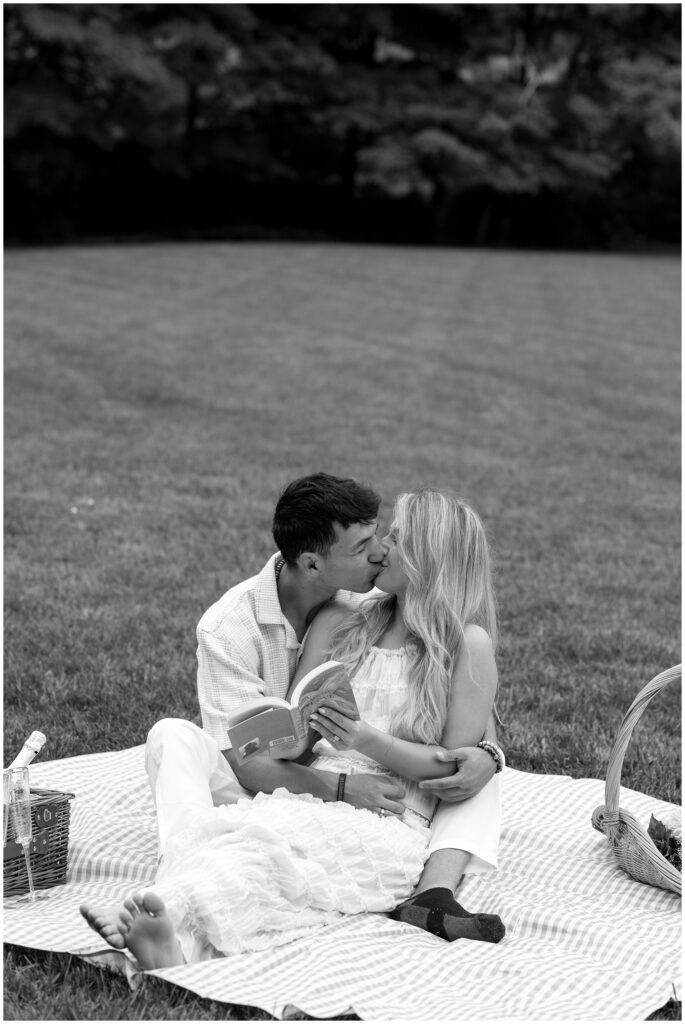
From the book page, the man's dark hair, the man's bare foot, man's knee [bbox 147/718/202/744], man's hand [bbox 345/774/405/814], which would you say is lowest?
the man's bare foot

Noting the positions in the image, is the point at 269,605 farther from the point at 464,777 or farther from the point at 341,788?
the point at 464,777

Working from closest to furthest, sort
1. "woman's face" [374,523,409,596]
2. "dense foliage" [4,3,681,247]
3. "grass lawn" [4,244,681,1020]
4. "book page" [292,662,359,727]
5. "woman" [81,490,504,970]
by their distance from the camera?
"woman" [81,490,504,970] → "book page" [292,662,359,727] → "woman's face" [374,523,409,596] → "grass lawn" [4,244,681,1020] → "dense foliage" [4,3,681,247]

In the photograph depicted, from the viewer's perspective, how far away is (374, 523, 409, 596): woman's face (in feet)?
11.1

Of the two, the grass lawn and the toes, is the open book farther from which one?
the grass lawn

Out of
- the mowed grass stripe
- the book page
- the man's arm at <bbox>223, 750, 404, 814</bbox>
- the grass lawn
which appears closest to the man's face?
the book page

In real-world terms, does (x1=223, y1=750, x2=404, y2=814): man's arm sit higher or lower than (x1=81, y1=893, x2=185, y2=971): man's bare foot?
higher

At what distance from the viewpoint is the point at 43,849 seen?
3.26 meters

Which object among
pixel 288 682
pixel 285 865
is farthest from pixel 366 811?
pixel 288 682

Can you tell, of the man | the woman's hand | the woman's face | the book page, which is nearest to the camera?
the book page

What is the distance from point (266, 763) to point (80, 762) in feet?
3.62

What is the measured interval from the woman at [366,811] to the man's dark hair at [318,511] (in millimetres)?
111

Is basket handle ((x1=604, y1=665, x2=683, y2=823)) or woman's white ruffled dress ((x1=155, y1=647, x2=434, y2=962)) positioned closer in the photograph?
woman's white ruffled dress ((x1=155, y1=647, x2=434, y2=962))

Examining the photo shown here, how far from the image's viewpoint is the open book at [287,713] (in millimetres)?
2996

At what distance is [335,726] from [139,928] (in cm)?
71
